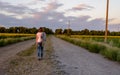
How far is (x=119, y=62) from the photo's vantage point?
19781 mm

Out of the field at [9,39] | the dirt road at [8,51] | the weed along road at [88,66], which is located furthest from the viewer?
the field at [9,39]

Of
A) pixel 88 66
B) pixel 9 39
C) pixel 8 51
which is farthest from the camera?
pixel 9 39

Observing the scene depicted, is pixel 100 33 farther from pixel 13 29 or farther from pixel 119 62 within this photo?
pixel 119 62

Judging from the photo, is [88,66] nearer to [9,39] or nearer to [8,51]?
[8,51]

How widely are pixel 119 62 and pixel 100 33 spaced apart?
15591cm

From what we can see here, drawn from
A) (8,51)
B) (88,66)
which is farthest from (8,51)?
(88,66)

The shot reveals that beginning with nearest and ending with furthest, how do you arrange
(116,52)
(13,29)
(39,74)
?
(39,74), (116,52), (13,29)

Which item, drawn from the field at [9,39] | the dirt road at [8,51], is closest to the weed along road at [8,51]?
the dirt road at [8,51]

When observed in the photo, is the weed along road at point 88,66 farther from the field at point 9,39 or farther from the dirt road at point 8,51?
the field at point 9,39

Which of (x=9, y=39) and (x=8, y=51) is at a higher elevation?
(x=9, y=39)

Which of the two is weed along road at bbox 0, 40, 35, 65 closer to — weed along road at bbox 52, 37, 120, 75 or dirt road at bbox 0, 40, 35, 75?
dirt road at bbox 0, 40, 35, 75

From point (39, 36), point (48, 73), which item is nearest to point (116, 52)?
point (39, 36)

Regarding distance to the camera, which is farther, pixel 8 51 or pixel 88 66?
pixel 8 51

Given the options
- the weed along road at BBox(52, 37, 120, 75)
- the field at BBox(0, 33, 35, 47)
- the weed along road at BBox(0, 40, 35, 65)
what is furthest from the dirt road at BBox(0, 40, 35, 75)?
the field at BBox(0, 33, 35, 47)
